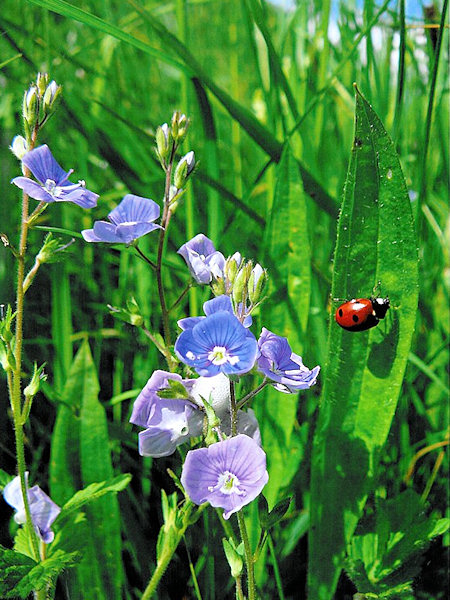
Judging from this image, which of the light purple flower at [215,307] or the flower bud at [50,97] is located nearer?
the light purple flower at [215,307]

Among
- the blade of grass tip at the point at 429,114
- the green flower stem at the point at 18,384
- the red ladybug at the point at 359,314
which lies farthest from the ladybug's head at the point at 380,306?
the green flower stem at the point at 18,384

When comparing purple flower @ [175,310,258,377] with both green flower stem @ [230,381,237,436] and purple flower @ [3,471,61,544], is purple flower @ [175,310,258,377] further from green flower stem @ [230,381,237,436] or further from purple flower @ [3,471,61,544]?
purple flower @ [3,471,61,544]

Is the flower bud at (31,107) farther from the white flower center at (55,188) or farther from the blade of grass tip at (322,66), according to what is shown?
the blade of grass tip at (322,66)

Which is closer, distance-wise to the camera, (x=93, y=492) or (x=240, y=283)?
(x=240, y=283)

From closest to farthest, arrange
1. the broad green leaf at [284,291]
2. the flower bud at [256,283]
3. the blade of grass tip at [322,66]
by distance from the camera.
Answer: the flower bud at [256,283]
the broad green leaf at [284,291]
the blade of grass tip at [322,66]

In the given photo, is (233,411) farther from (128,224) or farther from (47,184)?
(47,184)

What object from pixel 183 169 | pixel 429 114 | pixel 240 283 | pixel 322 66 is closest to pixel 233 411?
pixel 240 283

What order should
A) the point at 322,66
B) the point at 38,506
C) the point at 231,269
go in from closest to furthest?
the point at 231,269 → the point at 38,506 → the point at 322,66

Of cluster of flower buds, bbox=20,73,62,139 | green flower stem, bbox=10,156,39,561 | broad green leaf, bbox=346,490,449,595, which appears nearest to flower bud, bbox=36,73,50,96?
cluster of flower buds, bbox=20,73,62,139
